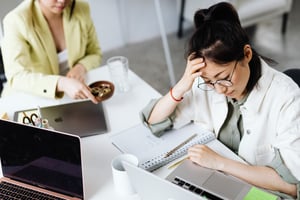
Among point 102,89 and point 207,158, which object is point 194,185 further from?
point 102,89

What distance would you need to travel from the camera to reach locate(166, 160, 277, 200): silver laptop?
999 millimetres

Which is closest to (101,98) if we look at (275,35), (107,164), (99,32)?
(107,164)

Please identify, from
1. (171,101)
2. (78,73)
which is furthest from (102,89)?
(171,101)

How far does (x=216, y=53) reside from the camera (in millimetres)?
1092

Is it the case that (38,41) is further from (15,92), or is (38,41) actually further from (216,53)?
(216,53)

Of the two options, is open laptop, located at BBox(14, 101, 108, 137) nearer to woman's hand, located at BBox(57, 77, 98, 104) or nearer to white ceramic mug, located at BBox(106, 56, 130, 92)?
woman's hand, located at BBox(57, 77, 98, 104)

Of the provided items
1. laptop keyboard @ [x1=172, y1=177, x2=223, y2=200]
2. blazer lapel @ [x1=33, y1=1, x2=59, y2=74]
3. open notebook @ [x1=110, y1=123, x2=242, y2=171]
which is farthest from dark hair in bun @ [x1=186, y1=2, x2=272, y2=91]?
blazer lapel @ [x1=33, y1=1, x2=59, y2=74]

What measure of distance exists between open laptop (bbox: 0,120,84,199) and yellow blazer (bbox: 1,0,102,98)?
1.60ft

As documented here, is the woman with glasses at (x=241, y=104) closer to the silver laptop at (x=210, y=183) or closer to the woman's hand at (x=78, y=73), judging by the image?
the silver laptop at (x=210, y=183)

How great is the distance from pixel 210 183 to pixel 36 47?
1147mm

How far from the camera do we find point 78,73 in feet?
5.77

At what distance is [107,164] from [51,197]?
0.22 metres

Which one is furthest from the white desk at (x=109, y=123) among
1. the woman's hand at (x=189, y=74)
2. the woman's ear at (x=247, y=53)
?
the woman's ear at (x=247, y=53)

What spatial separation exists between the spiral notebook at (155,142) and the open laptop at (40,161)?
24 cm
